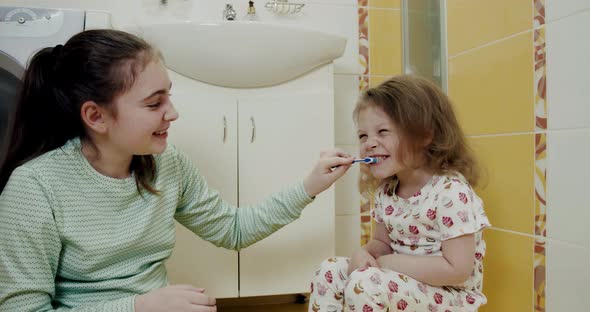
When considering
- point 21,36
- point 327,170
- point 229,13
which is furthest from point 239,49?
point 21,36

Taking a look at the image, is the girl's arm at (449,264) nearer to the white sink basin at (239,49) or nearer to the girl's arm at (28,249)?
Result: the girl's arm at (28,249)

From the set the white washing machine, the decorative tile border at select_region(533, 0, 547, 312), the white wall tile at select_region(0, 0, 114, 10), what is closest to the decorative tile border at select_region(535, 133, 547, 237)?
A: the decorative tile border at select_region(533, 0, 547, 312)

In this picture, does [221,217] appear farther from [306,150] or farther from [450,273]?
[450,273]

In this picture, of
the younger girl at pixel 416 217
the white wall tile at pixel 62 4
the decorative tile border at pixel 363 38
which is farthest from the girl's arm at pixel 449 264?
the white wall tile at pixel 62 4

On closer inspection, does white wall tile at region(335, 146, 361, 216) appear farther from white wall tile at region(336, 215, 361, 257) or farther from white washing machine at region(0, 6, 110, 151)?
white washing machine at region(0, 6, 110, 151)

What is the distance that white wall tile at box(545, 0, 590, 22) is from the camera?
882 millimetres

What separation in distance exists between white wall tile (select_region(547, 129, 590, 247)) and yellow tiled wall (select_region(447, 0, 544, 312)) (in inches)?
2.1

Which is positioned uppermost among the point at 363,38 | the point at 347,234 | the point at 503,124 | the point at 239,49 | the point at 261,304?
the point at 363,38

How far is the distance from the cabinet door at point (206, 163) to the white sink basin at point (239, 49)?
0.07 m

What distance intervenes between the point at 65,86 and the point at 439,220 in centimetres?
78

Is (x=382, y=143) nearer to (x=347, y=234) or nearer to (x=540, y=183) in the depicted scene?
(x=540, y=183)

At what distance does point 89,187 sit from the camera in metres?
0.86

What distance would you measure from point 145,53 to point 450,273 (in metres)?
0.74

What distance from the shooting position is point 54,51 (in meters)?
0.88
